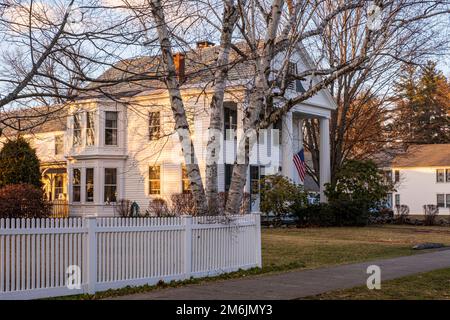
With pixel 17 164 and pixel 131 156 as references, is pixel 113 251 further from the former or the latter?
pixel 131 156

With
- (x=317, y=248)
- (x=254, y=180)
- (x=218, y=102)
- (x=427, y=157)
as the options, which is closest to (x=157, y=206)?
(x=254, y=180)

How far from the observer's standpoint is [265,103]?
45.4ft

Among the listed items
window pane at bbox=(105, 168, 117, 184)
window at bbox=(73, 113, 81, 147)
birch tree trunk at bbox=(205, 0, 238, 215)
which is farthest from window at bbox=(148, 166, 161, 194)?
birch tree trunk at bbox=(205, 0, 238, 215)

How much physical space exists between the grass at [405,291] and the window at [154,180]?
20972mm

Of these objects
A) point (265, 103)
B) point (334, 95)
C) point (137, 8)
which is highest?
point (334, 95)

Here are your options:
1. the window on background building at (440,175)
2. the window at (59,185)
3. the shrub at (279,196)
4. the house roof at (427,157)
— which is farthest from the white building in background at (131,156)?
the window on background building at (440,175)

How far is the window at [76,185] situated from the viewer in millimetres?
33406

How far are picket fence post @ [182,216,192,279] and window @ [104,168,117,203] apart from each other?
21.3 meters

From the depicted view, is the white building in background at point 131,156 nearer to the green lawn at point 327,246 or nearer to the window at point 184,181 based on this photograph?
the window at point 184,181

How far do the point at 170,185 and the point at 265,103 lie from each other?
1815 centimetres

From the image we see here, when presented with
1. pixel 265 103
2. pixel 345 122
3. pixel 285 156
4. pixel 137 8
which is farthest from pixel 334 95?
pixel 137 8

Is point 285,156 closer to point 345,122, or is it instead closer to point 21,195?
point 345,122

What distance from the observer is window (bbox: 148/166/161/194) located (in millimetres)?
32062

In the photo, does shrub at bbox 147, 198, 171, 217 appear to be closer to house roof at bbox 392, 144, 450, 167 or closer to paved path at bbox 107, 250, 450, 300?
paved path at bbox 107, 250, 450, 300
